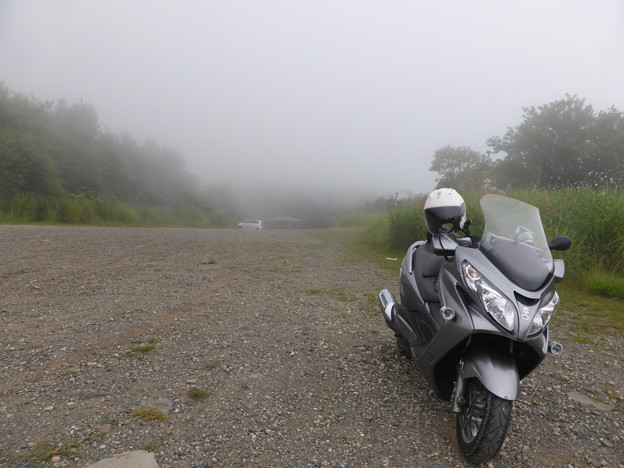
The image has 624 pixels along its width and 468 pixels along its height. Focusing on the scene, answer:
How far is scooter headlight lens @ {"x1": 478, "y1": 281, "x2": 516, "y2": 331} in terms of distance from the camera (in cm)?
187

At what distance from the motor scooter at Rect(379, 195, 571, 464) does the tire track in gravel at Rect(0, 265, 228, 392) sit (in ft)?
8.11

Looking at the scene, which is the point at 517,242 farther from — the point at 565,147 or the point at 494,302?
the point at 565,147

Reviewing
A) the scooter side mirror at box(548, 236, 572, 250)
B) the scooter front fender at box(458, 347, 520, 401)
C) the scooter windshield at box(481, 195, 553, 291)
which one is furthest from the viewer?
the scooter side mirror at box(548, 236, 572, 250)

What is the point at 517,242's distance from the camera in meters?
2.24

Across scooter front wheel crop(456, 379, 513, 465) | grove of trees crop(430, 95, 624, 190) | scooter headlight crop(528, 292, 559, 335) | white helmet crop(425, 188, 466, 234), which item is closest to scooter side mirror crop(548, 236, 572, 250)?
scooter headlight crop(528, 292, 559, 335)

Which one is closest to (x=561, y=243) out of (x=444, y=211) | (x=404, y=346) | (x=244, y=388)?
(x=444, y=211)

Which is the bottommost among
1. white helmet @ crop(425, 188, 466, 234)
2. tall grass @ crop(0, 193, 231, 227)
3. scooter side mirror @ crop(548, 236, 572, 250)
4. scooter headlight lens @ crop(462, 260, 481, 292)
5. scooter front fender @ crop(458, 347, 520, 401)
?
tall grass @ crop(0, 193, 231, 227)

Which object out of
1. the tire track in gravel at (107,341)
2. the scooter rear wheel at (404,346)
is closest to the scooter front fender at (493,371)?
the scooter rear wheel at (404,346)

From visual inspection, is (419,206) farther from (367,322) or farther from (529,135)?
(529,135)

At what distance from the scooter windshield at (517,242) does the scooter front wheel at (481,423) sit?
22.8 inches

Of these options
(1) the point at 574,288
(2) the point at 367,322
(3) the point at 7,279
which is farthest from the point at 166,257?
(1) the point at 574,288

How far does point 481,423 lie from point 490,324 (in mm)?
475

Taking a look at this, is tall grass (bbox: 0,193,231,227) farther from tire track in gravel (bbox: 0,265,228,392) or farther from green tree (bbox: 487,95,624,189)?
green tree (bbox: 487,95,624,189)

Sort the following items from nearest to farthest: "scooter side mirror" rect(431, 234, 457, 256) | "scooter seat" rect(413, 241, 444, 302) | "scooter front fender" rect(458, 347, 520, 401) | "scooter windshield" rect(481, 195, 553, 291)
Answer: "scooter front fender" rect(458, 347, 520, 401) < "scooter windshield" rect(481, 195, 553, 291) < "scooter side mirror" rect(431, 234, 457, 256) < "scooter seat" rect(413, 241, 444, 302)
